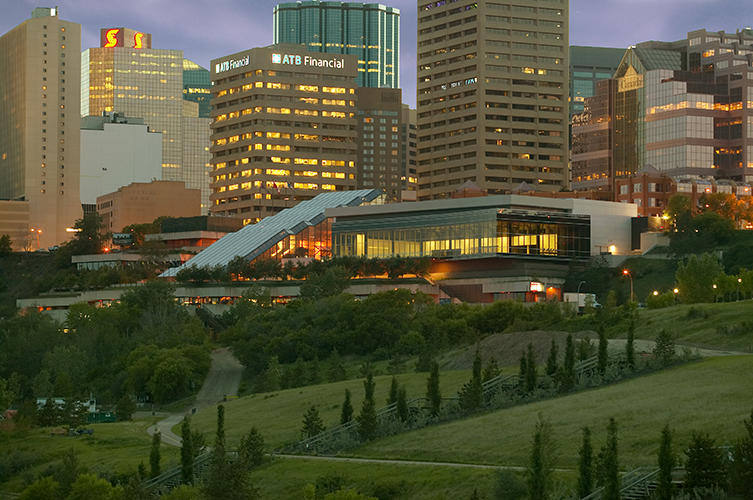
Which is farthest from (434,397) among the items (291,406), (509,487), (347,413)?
(509,487)

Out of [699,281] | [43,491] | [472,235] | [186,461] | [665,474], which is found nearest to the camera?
→ [665,474]

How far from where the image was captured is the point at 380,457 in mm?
66250

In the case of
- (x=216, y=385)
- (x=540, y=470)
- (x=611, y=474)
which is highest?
(x=611, y=474)

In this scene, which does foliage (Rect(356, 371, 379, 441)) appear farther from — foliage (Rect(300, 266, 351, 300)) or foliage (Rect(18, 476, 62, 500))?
foliage (Rect(300, 266, 351, 300))

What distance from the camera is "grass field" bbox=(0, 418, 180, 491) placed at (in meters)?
74.4

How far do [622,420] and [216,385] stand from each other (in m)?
69.4

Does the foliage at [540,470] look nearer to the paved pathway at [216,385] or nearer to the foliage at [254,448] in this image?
the foliage at [254,448]

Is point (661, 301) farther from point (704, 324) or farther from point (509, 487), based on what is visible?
point (509, 487)

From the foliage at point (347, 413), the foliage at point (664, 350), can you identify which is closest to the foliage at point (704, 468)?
the foliage at point (664, 350)

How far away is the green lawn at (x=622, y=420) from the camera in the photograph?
5728 centimetres

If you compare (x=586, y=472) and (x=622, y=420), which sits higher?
(x=622, y=420)

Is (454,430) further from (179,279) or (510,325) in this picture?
(179,279)

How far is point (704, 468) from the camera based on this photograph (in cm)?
4728

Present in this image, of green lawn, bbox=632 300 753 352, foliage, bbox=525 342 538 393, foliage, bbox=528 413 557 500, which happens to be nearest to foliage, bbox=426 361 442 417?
foliage, bbox=525 342 538 393
